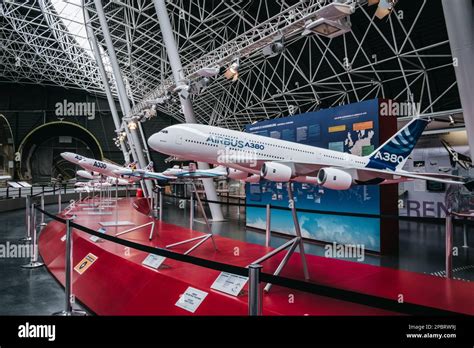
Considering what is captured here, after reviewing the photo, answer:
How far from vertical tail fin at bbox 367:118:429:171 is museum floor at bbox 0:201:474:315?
2.59m

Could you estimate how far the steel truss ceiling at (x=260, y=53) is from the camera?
1766 cm

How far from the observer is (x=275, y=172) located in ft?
15.7

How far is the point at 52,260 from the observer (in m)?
8.09

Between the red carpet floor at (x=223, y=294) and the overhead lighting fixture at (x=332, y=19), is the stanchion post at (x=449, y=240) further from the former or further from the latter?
the overhead lighting fixture at (x=332, y=19)

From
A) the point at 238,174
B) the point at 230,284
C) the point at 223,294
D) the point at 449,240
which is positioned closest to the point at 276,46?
the point at 238,174

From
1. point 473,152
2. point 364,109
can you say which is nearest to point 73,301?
point 473,152

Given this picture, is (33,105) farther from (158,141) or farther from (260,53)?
(158,141)

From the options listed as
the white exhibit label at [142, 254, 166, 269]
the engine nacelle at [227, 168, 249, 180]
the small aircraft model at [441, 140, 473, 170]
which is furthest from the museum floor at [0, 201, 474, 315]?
the engine nacelle at [227, 168, 249, 180]

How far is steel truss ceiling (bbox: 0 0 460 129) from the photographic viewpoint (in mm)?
17656

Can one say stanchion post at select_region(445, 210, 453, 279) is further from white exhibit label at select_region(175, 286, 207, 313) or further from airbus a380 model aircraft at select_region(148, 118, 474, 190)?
white exhibit label at select_region(175, 286, 207, 313)

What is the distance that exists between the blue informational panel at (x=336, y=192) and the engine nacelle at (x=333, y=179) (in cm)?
404

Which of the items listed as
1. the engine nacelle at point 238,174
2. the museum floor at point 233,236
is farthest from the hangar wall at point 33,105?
the engine nacelle at point 238,174

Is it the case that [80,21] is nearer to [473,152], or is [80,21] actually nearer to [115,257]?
[115,257]

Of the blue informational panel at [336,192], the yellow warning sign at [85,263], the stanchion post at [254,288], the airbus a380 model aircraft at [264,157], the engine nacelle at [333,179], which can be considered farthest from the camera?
the blue informational panel at [336,192]
